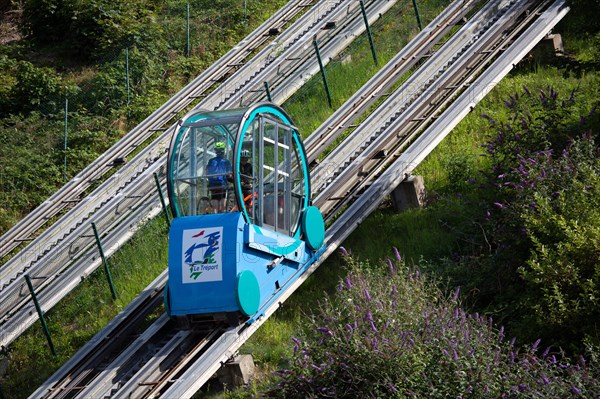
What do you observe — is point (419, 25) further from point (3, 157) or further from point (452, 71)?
point (3, 157)

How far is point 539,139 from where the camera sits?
1622 centimetres

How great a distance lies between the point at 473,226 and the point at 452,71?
627 cm

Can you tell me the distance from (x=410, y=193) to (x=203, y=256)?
4.84m

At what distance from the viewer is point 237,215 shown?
566 inches

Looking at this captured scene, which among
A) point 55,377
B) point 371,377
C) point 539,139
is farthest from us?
point 539,139

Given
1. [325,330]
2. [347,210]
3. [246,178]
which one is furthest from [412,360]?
[347,210]

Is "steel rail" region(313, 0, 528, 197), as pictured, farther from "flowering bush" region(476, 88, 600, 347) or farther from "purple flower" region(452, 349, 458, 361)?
"purple flower" region(452, 349, 458, 361)

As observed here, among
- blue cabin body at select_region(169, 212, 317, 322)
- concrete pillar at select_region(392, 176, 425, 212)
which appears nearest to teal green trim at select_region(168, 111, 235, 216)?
blue cabin body at select_region(169, 212, 317, 322)

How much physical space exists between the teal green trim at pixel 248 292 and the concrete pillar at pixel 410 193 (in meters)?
4.32

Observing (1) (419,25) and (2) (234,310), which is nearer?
(2) (234,310)

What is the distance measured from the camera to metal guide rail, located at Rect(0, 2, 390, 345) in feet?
61.0

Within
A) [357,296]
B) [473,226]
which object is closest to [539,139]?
[473,226]

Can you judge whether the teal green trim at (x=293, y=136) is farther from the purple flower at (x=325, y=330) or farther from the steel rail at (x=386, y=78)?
the steel rail at (x=386, y=78)

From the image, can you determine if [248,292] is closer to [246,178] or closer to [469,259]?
[246,178]
